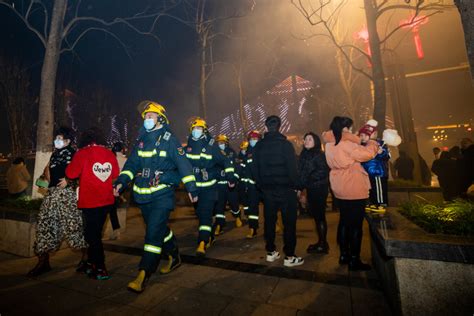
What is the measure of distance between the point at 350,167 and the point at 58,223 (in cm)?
461

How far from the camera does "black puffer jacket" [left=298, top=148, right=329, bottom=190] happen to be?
170 inches

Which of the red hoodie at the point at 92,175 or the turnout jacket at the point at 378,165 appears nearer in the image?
the red hoodie at the point at 92,175

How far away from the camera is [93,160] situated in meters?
3.66

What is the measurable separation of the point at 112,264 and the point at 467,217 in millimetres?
4967

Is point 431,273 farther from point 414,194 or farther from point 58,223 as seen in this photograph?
point 414,194

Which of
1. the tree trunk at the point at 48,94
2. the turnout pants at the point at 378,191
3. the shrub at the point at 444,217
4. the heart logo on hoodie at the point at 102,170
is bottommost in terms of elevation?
the shrub at the point at 444,217

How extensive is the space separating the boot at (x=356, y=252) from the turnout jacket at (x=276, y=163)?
1.07 metres

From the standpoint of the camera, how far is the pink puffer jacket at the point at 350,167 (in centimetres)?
352

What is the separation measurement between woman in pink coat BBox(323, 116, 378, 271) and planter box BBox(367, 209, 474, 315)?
Answer: 3.59 feet

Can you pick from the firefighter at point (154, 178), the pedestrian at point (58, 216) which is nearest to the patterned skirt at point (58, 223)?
the pedestrian at point (58, 216)

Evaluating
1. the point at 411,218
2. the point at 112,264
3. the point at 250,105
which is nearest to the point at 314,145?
the point at 411,218

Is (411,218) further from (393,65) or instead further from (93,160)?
(393,65)

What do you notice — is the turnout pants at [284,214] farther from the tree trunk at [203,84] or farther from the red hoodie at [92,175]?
the tree trunk at [203,84]

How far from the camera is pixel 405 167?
9195 mm
